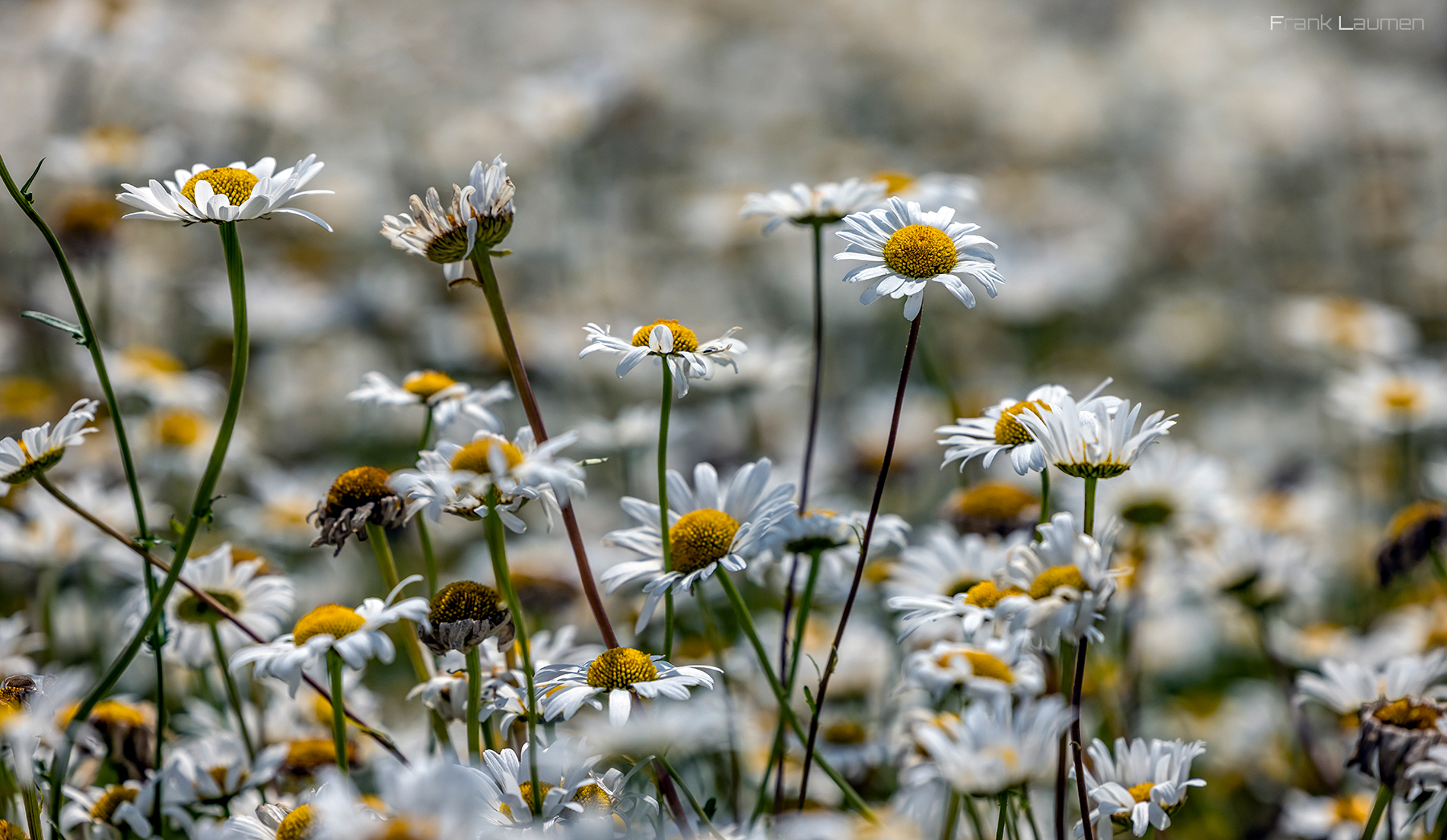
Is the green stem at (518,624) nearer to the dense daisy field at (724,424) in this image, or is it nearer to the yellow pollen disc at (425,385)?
the dense daisy field at (724,424)

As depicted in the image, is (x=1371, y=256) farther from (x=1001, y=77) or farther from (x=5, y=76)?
(x=5, y=76)

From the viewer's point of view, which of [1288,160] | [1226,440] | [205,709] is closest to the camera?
[205,709]

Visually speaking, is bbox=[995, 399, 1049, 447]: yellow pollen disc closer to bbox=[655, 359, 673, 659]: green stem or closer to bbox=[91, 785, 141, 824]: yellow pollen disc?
bbox=[655, 359, 673, 659]: green stem

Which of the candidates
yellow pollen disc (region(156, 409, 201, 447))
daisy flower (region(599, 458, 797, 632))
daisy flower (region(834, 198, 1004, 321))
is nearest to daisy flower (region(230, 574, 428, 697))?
daisy flower (region(599, 458, 797, 632))

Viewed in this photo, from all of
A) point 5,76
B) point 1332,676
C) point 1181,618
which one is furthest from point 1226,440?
point 5,76

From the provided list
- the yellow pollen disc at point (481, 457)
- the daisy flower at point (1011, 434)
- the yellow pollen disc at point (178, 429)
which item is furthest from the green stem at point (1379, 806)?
the yellow pollen disc at point (178, 429)

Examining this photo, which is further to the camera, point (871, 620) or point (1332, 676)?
point (871, 620)
